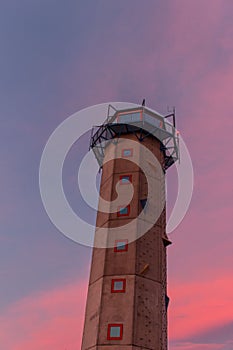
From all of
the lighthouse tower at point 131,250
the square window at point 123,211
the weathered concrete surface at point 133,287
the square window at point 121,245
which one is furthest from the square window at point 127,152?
the square window at point 121,245

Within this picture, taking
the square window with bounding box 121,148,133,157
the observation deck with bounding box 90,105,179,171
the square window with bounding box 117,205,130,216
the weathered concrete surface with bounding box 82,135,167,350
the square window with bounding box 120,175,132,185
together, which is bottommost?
the weathered concrete surface with bounding box 82,135,167,350

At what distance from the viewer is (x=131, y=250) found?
3281 cm

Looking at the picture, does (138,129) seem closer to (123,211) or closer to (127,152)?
(127,152)

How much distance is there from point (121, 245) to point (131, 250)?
1165mm

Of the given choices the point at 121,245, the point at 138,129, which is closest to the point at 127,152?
the point at 138,129

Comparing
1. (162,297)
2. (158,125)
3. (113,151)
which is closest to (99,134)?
(113,151)

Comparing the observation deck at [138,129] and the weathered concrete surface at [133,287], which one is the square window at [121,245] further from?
the observation deck at [138,129]

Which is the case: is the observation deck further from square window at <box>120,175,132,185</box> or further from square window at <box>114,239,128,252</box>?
square window at <box>114,239,128,252</box>

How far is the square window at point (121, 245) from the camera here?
3319 cm

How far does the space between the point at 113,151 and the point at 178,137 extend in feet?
30.1

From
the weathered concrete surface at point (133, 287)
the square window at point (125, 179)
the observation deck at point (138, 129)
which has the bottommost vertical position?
the weathered concrete surface at point (133, 287)

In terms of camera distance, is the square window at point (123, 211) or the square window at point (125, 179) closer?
the square window at point (123, 211)

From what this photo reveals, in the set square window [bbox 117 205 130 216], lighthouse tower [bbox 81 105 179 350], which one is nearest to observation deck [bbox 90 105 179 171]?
lighthouse tower [bbox 81 105 179 350]

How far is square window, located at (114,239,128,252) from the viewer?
33188 millimetres
